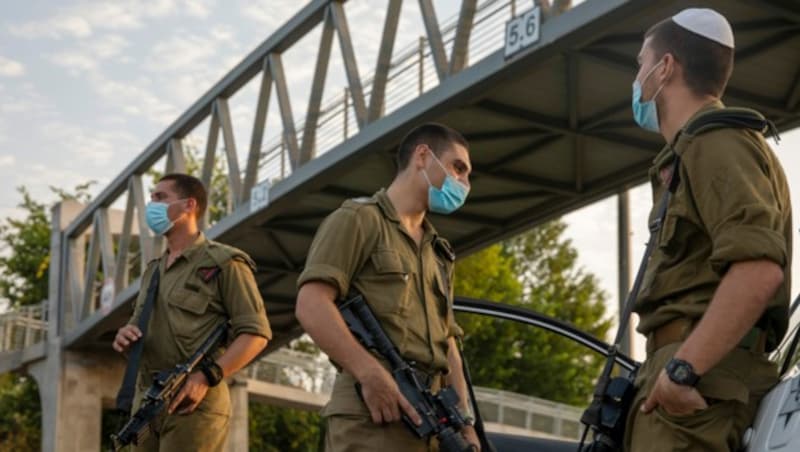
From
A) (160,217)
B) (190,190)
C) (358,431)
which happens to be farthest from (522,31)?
(358,431)

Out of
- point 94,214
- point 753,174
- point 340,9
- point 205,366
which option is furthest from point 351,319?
point 94,214

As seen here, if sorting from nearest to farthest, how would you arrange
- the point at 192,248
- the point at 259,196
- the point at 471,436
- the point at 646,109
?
1. the point at 646,109
2. the point at 471,436
3. the point at 192,248
4. the point at 259,196

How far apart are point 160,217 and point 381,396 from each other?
9.75ft

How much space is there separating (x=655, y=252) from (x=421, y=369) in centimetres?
133

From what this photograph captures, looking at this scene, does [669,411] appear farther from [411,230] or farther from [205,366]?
[205,366]

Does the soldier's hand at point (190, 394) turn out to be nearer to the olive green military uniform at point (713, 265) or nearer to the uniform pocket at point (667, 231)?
the olive green military uniform at point (713, 265)

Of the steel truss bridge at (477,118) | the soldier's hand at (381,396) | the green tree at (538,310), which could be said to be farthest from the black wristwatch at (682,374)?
the green tree at (538,310)

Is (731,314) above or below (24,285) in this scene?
below

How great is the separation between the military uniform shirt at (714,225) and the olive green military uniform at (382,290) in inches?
47.5

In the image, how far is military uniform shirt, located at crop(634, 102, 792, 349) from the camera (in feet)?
12.4

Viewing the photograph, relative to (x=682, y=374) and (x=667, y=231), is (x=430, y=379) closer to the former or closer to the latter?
(x=667, y=231)

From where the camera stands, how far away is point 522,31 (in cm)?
1585

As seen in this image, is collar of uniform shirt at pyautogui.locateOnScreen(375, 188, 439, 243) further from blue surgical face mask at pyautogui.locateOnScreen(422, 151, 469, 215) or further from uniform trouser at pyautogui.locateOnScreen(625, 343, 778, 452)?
uniform trouser at pyautogui.locateOnScreen(625, 343, 778, 452)

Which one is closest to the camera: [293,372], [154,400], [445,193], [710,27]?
[710,27]
